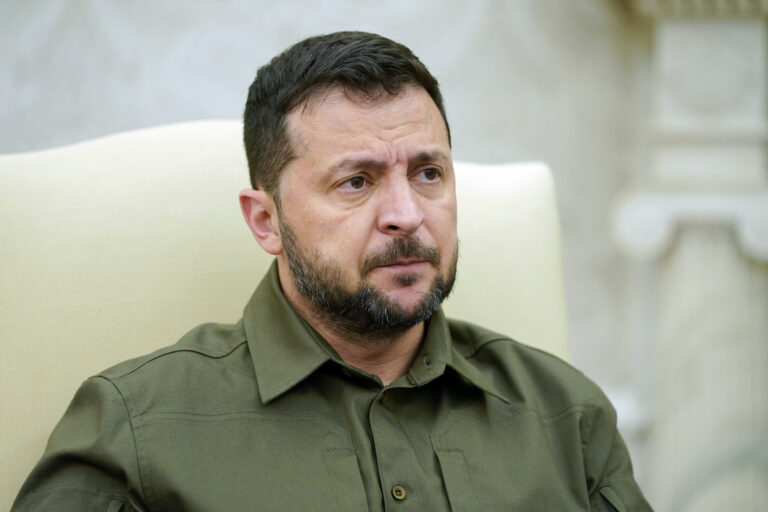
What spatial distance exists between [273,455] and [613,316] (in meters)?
1.86

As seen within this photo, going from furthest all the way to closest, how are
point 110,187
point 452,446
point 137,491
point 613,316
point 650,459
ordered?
point 613,316 → point 650,459 → point 110,187 → point 452,446 → point 137,491

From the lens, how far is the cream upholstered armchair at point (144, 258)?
1202 mm

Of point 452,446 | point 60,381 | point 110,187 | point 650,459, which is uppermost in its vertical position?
point 110,187

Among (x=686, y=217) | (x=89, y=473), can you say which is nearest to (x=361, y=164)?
(x=89, y=473)

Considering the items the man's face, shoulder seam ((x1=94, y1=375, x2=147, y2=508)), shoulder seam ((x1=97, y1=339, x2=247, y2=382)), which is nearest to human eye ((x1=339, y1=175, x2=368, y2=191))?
the man's face

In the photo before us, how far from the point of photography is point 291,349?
1186 mm

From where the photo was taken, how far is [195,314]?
1.35m

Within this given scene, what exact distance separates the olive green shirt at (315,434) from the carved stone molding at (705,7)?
4.26 feet

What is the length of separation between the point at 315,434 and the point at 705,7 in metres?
1.66

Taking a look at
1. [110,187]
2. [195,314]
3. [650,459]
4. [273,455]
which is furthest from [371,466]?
[650,459]

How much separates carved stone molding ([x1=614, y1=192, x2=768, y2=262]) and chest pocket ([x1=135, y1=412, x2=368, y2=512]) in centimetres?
139

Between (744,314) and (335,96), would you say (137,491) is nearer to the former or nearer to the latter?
(335,96)

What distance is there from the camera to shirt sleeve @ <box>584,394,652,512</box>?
1.26 metres

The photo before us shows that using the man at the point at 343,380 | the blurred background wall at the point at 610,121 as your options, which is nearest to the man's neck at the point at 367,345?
the man at the point at 343,380
